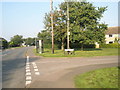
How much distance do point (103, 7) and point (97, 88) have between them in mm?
27189

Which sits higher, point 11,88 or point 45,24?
point 45,24

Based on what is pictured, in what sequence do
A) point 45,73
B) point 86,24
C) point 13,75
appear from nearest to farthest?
1. point 13,75
2. point 45,73
3. point 86,24

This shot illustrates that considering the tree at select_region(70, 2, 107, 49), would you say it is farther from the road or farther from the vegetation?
the road

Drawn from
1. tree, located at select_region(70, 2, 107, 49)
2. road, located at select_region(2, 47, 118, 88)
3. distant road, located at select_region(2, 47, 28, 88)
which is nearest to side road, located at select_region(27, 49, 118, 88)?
road, located at select_region(2, 47, 118, 88)

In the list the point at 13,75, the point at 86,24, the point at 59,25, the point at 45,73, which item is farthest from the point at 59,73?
the point at 59,25

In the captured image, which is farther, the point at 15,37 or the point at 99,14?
the point at 15,37

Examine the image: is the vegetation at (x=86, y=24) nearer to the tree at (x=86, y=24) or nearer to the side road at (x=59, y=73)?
the tree at (x=86, y=24)

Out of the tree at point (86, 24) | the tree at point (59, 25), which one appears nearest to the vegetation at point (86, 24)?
the tree at point (86, 24)

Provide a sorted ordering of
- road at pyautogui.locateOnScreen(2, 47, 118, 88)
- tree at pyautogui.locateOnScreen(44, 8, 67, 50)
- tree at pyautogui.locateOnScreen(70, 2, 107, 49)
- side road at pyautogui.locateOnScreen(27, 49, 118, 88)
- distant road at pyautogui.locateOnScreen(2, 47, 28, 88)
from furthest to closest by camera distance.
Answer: tree at pyautogui.locateOnScreen(44, 8, 67, 50) < tree at pyautogui.locateOnScreen(70, 2, 107, 49) < distant road at pyautogui.locateOnScreen(2, 47, 28, 88) < road at pyautogui.locateOnScreen(2, 47, 118, 88) < side road at pyautogui.locateOnScreen(27, 49, 118, 88)

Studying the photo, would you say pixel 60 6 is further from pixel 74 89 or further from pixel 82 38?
pixel 74 89

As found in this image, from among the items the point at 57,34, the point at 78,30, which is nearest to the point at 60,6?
the point at 57,34

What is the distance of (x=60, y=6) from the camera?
3472 centimetres

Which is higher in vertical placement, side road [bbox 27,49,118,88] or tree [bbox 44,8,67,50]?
tree [bbox 44,8,67,50]

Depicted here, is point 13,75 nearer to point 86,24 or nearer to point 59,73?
point 59,73
